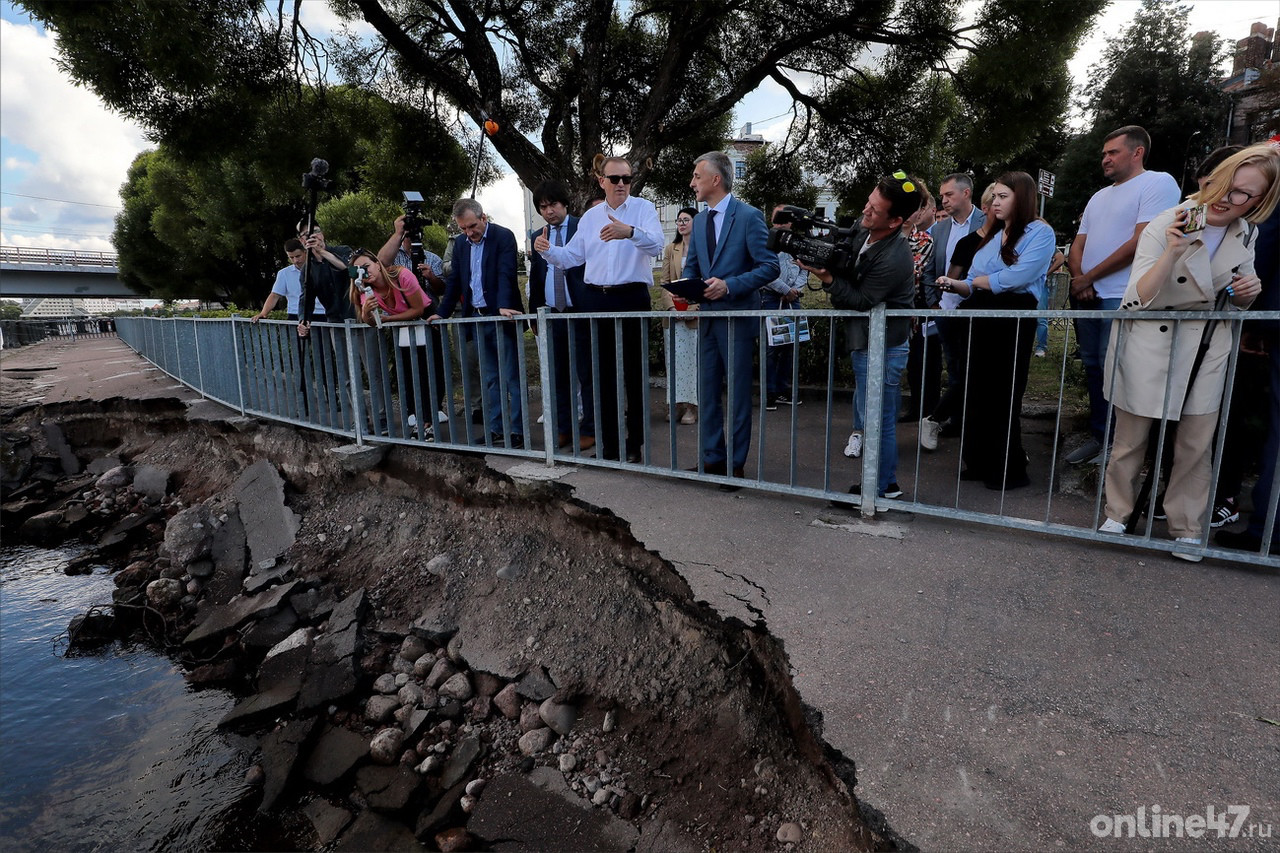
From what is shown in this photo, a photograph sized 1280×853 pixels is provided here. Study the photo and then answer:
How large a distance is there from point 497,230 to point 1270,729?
5227 millimetres

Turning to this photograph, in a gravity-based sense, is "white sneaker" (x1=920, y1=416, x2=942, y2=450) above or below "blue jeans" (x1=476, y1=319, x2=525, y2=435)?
below

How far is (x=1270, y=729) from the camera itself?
2090mm

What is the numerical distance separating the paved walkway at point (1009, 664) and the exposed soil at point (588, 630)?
0.17 meters

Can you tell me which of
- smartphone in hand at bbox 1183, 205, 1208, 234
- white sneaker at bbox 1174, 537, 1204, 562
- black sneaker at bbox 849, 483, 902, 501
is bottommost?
white sneaker at bbox 1174, 537, 1204, 562

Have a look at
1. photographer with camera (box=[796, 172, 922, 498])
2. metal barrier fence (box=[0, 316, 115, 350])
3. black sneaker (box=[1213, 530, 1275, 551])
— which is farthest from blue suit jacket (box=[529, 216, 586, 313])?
metal barrier fence (box=[0, 316, 115, 350])

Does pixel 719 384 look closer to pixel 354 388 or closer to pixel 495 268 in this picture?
pixel 495 268

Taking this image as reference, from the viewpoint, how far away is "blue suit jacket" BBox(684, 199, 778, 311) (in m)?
4.16

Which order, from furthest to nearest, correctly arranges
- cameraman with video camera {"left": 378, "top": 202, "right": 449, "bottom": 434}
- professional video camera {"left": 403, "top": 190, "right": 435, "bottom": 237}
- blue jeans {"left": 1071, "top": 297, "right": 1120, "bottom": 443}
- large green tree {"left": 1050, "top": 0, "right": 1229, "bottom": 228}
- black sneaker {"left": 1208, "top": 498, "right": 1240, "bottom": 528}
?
large green tree {"left": 1050, "top": 0, "right": 1229, "bottom": 228}
professional video camera {"left": 403, "top": 190, "right": 435, "bottom": 237}
cameraman with video camera {"left": 378, "top": 202, "right": 449, "bottom": 434}
blue jeans {"left": 1071, "top": 297, "right": 1120, "bottom": 443}
black sneaker {"left": 1208, "top": 498, "right": 1240, "bottom": 528}

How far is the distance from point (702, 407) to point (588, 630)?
4.82 feet

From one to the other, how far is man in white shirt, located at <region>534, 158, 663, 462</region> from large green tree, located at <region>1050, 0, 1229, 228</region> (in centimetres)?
2397

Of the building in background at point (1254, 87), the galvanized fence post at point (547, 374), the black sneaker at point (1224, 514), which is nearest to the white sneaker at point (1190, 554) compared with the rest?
the black sneaker at point (1224, 514)

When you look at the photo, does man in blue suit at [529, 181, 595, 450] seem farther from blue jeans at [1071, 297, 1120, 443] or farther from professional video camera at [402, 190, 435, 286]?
blue jeans at [1071, 297, 1120, 443]

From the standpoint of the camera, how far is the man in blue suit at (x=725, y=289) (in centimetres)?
413

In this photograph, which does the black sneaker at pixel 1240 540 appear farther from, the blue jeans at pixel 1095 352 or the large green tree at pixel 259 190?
the large green tree at pixel 259 190
